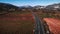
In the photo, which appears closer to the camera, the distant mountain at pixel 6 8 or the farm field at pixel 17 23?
the farm field at pixel 17 23

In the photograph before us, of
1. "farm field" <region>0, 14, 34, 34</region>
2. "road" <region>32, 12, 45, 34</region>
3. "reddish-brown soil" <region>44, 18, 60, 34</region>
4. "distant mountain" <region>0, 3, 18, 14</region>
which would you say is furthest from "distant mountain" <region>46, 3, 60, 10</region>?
Answer: "distant mountain" <region>0, 3, 18, 14</region>

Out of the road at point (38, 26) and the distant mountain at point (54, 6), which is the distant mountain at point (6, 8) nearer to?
the road at point (38, 26)

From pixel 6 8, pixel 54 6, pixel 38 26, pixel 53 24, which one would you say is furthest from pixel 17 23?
pixel 54 6

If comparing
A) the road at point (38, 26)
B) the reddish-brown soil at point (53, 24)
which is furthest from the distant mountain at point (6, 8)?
the reddish-brown soil at point (53, 24)

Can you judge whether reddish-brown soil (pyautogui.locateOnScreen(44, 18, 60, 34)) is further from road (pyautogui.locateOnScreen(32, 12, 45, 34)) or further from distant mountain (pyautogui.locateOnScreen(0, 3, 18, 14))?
distant mountain (pyautogui.locateOnScreen(0, 3, 18, 14))

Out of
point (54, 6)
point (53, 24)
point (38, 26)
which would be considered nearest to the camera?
point (53, 24)

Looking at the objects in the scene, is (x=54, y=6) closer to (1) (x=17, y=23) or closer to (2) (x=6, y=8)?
(1) (x=17, y=23)
